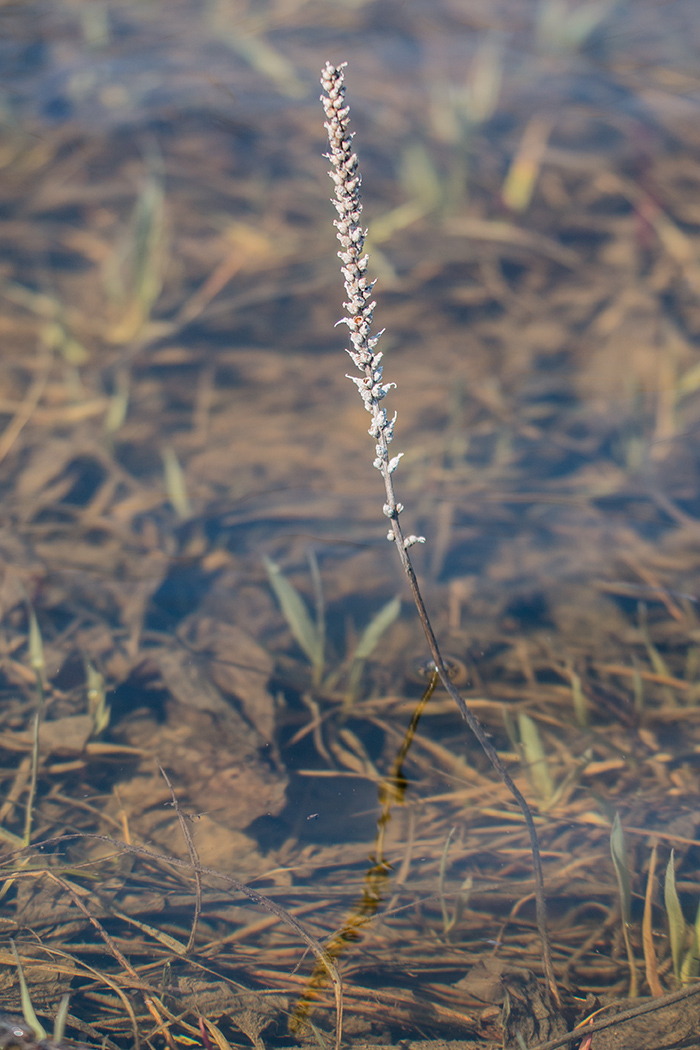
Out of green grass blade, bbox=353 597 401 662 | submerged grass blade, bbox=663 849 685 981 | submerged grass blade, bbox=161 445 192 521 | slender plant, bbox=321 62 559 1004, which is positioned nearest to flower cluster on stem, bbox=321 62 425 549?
slender plant, bbox=321 62 559 1004

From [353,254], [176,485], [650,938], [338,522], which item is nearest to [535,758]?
[650,938]

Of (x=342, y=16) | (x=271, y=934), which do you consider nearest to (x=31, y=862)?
(x=271, y=934)

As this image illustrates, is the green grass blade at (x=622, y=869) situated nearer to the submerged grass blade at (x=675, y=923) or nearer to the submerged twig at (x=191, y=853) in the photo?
the submerged grass blade at (x=675, y=923)

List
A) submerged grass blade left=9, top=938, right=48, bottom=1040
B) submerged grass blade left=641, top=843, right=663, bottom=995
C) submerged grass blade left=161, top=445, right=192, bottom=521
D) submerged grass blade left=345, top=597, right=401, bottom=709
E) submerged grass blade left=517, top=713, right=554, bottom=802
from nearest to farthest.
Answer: submerged grass blade left=9, top=938, right=48, bottom=1040 < submerged grass blade left=641, top=843, right=663, bottom=995 < submerged grass blade left=517, top=713, right=554, bottom=802 < submerged grass blade left=345, top=597, right=401, bottom=709 < submerged grass blade left=161, top=445, right=192, bottom=521

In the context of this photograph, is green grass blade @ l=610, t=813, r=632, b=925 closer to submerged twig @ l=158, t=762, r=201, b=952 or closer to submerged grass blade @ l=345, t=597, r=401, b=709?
submerged grass blade @ l=345, t=597, r=401, b=709

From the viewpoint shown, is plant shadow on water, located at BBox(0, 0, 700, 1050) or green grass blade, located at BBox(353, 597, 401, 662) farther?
green grass blade, located at BBox(353, 597, 401, 662)

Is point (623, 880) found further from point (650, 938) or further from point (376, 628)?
point (376, 628)

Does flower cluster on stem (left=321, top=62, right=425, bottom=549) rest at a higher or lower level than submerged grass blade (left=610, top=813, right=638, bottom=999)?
higher
